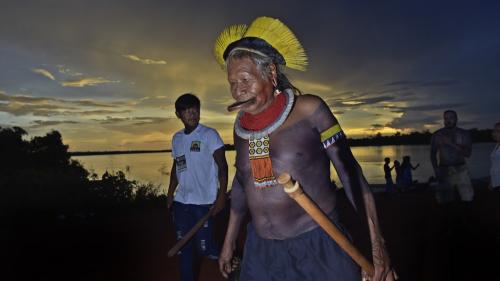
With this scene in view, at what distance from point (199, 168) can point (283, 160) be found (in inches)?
95.3

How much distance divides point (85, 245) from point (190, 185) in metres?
4.84

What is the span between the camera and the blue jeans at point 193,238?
4852 mm

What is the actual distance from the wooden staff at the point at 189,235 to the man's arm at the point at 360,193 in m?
2.52

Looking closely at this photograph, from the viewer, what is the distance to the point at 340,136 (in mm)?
2547

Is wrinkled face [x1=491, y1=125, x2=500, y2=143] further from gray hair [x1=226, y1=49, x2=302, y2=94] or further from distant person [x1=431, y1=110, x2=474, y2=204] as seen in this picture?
gray hair [x1=226, y1=49, x2=302, y2=94]

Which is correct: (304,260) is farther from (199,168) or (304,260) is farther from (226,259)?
(199,168)

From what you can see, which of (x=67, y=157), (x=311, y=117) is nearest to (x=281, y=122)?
(x=311, y=117)

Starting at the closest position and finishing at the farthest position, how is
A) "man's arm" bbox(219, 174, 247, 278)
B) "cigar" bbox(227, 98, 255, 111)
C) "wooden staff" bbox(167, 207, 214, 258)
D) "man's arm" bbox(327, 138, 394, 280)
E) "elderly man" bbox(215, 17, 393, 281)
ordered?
"man's arm" bbox(327, 138, 394, 280) → "elderly man" bbox(215, 17, 393, 281) → "cigar" bbox(227, 98, 255, 111) → "man's arm" bbox(219, 174, 247, 278) → "wooden staff" bbox(167, 207, 214, 258)

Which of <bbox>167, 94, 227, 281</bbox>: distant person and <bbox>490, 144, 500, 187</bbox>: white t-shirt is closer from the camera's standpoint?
<bbox>167, 94, 227, 281</bbox>: distant person

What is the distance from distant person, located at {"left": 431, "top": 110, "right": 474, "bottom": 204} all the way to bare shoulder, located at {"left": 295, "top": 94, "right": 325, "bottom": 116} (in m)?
6.04

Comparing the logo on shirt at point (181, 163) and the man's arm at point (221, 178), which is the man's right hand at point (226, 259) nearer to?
the man's arm at point (221, 178)

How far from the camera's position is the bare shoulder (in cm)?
259

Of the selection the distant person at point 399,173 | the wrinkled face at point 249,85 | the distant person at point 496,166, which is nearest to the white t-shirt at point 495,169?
the distant person at point 496,166

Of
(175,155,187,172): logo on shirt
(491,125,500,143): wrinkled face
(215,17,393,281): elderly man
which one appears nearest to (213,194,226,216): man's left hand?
(175,155,187,172): logo on shirt
